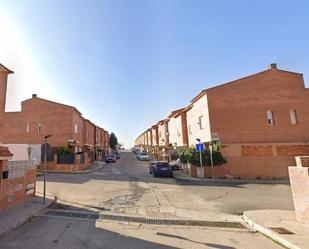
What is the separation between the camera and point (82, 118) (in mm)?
37750

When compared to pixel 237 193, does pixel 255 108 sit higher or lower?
higher

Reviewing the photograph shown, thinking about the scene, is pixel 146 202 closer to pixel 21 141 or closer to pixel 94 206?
pixel 94 206

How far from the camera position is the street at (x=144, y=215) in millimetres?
6258

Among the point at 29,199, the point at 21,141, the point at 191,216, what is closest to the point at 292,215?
the point at 191,216

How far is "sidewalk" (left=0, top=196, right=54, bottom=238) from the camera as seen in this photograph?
24.0 ft

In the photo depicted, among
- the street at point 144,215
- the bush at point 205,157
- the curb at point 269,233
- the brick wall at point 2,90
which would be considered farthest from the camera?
the bush at point 205,157

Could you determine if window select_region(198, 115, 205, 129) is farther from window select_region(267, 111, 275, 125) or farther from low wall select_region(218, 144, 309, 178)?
window select_region(267, 111, 275, 125)

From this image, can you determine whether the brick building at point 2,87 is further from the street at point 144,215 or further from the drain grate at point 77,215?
the street at point 144,215

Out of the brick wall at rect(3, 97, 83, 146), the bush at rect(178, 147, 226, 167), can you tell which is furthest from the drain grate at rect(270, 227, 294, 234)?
the brick wall at rect(3, 97, 83, 146)

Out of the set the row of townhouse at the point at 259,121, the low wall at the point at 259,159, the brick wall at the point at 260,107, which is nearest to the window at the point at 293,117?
the row of townhouse at the point at 259,121

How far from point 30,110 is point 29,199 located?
2305 cm

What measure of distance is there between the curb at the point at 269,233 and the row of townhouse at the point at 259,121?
12.5m

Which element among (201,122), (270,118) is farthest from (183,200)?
(270,118)

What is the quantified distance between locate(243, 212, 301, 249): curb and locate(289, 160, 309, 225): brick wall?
1.57 meters
